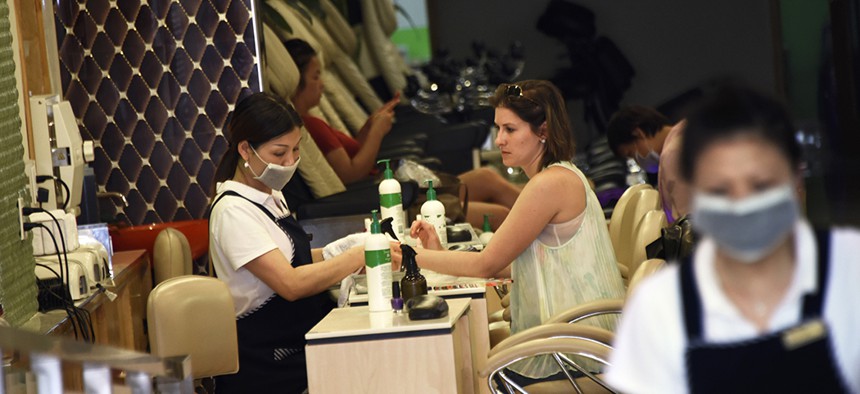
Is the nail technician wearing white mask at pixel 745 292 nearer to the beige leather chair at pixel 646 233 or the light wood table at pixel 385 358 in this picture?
the light wood table at pixel 385 358

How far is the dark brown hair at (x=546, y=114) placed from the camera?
3.38 metres

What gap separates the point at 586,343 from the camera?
2766 millimetres

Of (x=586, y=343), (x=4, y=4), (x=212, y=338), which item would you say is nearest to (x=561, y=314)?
(x=586, y=343)

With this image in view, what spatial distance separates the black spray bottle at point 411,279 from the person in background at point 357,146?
288 cm

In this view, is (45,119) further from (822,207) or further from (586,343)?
(822,207)

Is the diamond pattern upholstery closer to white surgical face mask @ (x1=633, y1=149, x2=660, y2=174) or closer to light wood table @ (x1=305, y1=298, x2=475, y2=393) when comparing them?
white surgical face mask @ (x1=633, y1=149, x2=660, y2=174)

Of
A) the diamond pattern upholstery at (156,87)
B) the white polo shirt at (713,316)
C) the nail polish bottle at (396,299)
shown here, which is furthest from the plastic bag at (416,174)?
the white polo shirt at (713,316)

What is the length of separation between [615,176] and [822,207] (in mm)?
2518

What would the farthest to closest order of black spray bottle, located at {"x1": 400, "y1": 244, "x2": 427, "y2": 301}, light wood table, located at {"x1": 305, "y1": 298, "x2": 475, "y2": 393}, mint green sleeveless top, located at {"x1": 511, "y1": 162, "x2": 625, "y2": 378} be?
1. mint green sleeveless top, located at {"x1": 511, "y1": 162, "x2": 625, "y2": 378}
2. black spray bottle, located at {"x1": 400, "y1": 244, "x2": 427, "y2": 301}
3. light wood table, located at {"x1": 305, "y1": 298, "x2": 475, "y2": 393}

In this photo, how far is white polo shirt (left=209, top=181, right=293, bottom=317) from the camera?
3346 millimetres

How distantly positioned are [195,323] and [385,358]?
458 mm

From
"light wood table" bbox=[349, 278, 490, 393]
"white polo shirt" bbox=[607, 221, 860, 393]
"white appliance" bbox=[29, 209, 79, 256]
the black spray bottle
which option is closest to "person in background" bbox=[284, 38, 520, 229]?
"white appliance" bbox=[29, 209, 79, 256]

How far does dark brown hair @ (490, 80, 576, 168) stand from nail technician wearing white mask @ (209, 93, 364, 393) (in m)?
0.63

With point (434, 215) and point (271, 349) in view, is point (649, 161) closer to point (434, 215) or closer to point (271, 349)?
point (434, 215)
